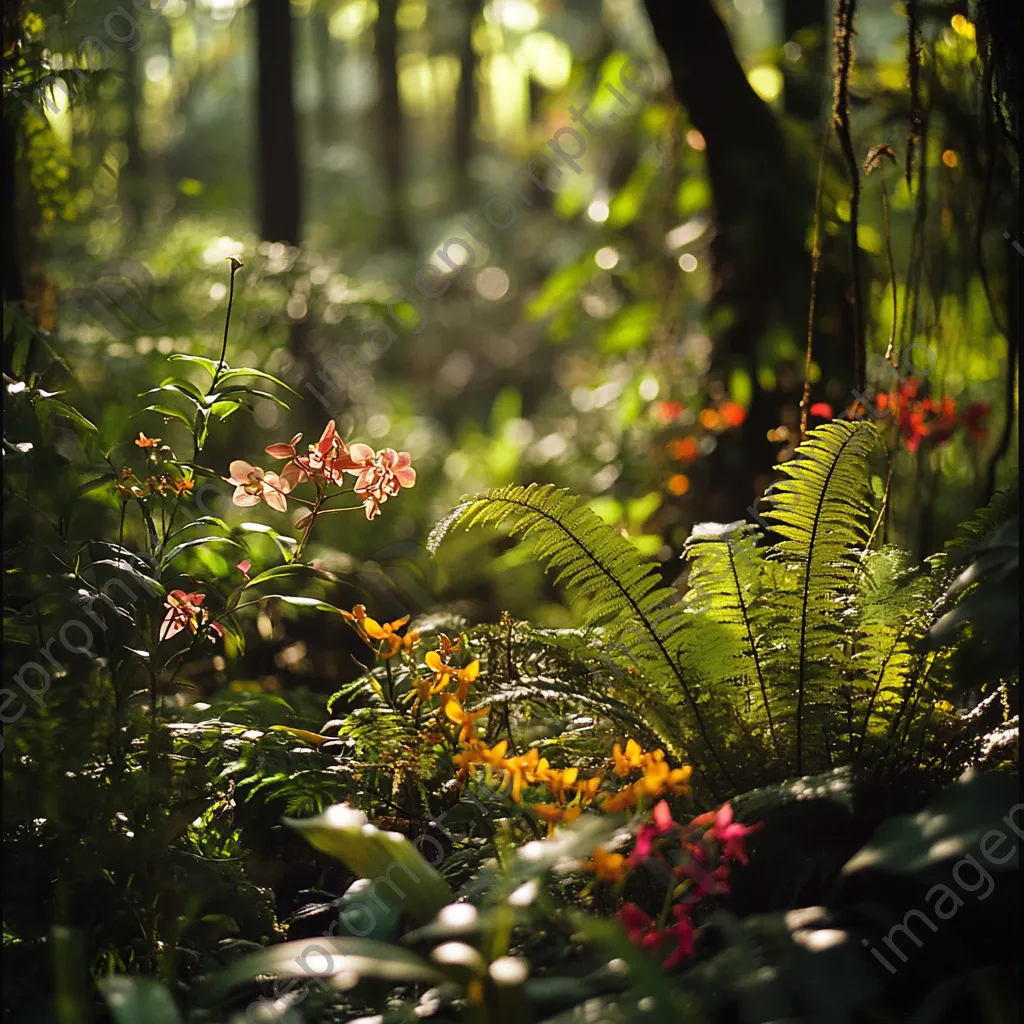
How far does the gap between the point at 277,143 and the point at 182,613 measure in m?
4.40

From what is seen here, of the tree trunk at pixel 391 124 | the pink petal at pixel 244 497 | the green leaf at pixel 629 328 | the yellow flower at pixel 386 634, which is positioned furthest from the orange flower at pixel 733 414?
the tree trunk at pixel 391 124

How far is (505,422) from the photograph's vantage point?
766 centimetres

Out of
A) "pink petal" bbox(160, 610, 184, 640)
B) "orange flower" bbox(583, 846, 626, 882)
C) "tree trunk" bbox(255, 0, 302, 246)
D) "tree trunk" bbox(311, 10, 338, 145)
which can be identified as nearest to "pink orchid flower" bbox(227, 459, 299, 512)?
"pink petal" bbox(160, 610, 184, 640)

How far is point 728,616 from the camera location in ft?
6.27

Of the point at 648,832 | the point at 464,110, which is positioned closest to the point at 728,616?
the point at 648,832

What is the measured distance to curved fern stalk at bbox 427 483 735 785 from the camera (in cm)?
185

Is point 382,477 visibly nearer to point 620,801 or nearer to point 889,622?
point 620,801

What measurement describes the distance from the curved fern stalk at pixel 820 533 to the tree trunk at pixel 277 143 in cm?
432

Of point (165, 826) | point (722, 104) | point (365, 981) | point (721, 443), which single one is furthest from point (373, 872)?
point (722, 104)

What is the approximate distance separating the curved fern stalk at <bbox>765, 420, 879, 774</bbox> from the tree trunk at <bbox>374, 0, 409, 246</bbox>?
11.7m

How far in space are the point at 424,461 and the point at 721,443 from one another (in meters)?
3.22

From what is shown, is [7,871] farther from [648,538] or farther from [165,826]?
[648,538]

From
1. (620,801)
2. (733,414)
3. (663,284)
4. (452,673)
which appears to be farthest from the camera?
(663,284)

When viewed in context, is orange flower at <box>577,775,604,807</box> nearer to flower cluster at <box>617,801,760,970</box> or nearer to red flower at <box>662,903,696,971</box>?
flower cluster at <box>617,801,760,970</box>
